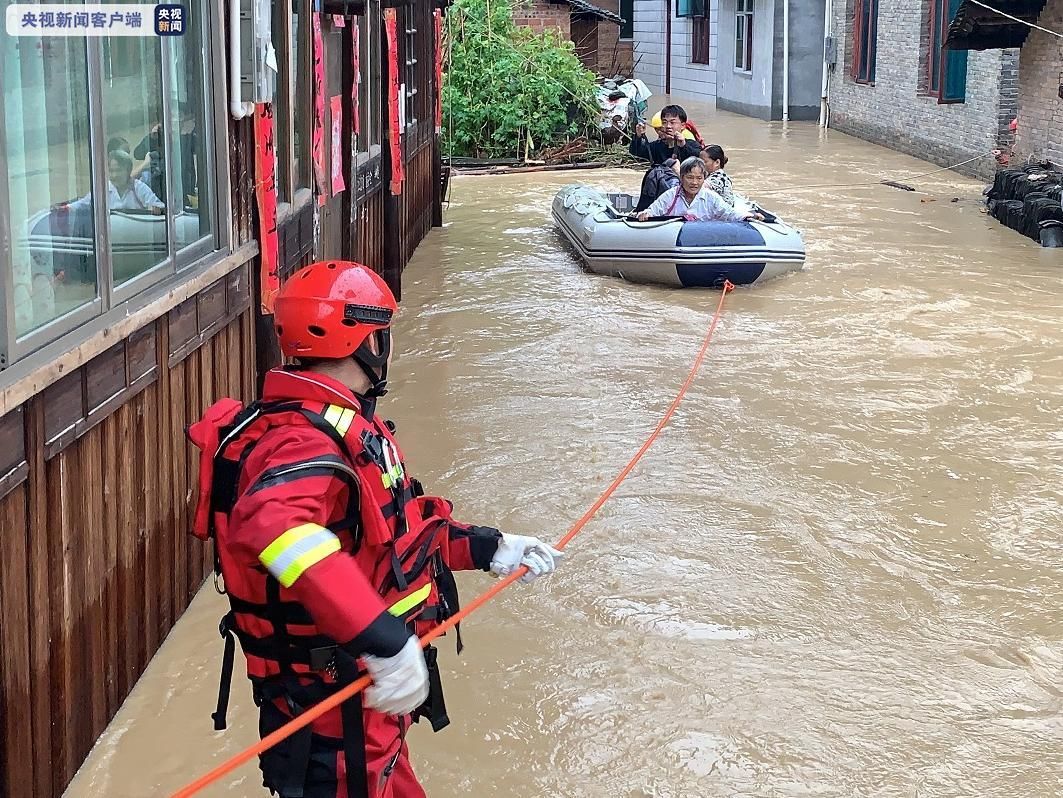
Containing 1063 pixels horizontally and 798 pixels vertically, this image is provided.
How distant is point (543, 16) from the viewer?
25391mm

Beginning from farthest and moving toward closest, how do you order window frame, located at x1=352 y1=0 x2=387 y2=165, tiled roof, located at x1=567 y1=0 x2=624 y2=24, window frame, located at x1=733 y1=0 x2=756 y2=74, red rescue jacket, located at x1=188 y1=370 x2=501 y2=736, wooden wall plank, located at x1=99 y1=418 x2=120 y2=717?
window frame, located at x1=733 y1=0 x2=756 y2=74 → tiled roof, located at x1=567 y1=0 x2=624 y2=24 → window frame, located at x1=352 y1=0 x2=387 y2=165 → wooden wall plank, located at x1=99 y1=418 x2=120 y2=717 → red rescue jacket, located at x1=188 y1=370 x2=501 y2=736

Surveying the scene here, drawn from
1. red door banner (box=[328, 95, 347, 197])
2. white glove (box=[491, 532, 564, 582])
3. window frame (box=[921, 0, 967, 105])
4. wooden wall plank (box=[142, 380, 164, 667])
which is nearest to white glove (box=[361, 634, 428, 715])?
white glove (box=[491, 532, 564, 582])

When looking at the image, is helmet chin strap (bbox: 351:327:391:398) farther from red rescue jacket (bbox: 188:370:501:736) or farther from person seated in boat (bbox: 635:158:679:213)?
person seated in boat (bbox: 635:158:679:213)

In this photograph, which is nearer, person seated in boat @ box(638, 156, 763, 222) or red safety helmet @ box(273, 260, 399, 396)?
red safety helmet @ box(273, 260, 399, 396)

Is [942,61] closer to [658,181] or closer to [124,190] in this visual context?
[658,181]

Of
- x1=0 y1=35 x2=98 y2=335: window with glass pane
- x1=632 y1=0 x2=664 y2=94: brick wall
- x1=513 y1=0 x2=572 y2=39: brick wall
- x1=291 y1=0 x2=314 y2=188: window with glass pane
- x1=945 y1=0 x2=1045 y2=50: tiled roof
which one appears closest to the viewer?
x1=0 y1=35 x2=98 y2=335: window with glass pane

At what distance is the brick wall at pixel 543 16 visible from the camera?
24.8 m

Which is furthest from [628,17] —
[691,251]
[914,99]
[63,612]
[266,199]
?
[63,612]

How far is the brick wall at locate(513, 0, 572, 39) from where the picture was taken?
24.8 metres

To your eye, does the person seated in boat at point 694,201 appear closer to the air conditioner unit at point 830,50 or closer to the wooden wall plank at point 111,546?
the wooden wall plank at point 111,546

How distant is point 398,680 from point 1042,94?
582 inches

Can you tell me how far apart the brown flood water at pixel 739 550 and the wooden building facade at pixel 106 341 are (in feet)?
1.05

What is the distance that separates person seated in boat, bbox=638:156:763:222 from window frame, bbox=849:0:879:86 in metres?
13.3

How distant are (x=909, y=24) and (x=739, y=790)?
19.2 metres
